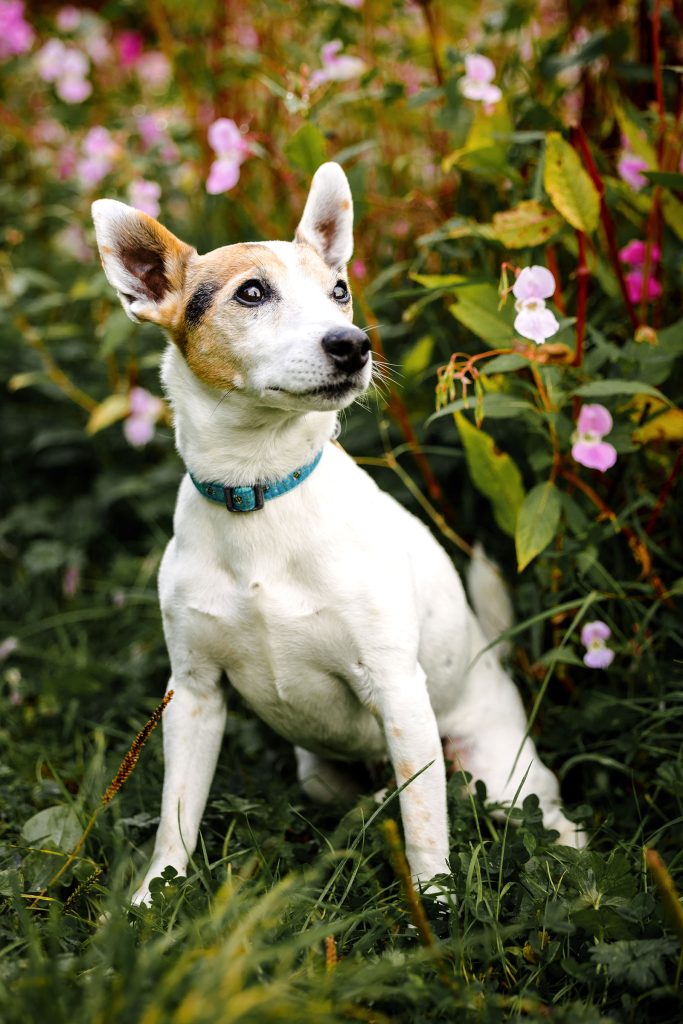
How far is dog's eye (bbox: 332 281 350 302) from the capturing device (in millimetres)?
2426

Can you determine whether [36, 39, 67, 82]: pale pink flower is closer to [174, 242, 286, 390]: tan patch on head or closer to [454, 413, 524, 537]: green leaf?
[174, 242, 286, 390]: tan patch on head

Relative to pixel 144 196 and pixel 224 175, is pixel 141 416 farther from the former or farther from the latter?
pixel 224 175

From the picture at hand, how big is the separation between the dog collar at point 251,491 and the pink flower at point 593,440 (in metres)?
0.77

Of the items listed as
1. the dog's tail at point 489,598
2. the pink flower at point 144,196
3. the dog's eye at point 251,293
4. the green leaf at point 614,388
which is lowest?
the dog's tail at point 489,598

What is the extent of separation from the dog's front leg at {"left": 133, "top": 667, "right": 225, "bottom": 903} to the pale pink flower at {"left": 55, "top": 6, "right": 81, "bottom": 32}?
13.0 feet

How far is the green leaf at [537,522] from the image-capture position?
2.47 m

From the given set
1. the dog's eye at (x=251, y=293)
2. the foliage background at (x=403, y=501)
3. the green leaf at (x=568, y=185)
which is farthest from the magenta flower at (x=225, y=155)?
the green leaf at (x=568, y=185)

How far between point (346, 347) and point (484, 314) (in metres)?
0.75

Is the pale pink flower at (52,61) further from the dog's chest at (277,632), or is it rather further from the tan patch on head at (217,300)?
the dog's chest at (277,632)

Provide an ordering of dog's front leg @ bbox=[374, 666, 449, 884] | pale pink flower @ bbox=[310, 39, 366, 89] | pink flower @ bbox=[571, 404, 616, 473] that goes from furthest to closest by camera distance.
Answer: pale pink flower @ bbox=[310, 39, 366, 89], pink flower @ bbox=[571, 404, 616, 473], dog's front leg @ bbox=[374, 666, 449, 884]

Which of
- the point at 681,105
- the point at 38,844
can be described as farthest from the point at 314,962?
the point at 681,105

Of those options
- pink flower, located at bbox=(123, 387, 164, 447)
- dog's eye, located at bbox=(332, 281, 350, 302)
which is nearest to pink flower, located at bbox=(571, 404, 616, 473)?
dog's eye, located at bbox=(332, 281, 350, 302)

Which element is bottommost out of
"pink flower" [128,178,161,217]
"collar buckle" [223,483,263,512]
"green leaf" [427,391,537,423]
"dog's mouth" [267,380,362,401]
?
"collar buckle" [223,483,263,512]

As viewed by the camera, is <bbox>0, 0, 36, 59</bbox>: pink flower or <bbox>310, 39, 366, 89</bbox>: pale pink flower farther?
<bbox>0, 0, 36, 59</bbox>: pink flower
